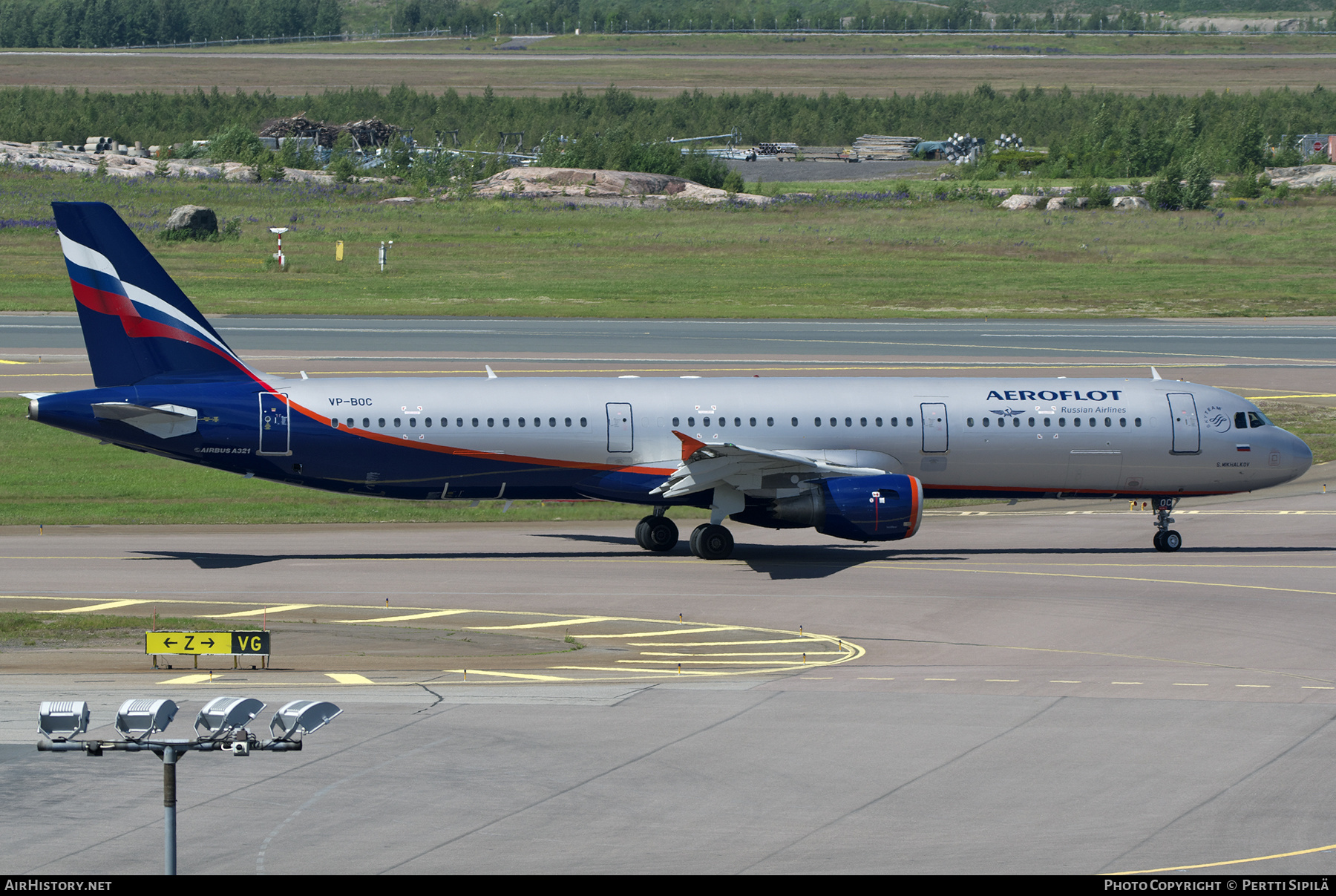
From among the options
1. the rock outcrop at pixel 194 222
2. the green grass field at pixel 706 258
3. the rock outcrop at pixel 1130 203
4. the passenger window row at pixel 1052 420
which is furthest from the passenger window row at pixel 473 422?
the rock outcrop at pixel 1130 203

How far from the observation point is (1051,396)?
1628 inches

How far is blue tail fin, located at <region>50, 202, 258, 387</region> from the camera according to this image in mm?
37906

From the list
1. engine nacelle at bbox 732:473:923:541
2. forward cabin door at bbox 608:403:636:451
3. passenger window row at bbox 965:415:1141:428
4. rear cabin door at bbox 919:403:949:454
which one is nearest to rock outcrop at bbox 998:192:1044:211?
passenger window row at bbox 965:415:1141:428

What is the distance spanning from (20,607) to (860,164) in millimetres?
156733

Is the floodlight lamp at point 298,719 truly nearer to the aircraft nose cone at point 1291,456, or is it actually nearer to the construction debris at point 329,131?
the aircraft nose cone at point 1291,456

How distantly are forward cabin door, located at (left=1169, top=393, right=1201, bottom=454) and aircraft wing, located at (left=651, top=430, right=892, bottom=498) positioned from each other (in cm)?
847

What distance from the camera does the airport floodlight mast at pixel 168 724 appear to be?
1416 cm

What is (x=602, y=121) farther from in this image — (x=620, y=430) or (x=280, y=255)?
(x=620, y=430)

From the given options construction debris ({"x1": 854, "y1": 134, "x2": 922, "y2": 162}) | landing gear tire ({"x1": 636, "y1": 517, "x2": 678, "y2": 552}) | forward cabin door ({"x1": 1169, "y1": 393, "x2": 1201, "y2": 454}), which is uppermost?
construction debris ({"x1": 854, "y1": 134, "x2": 922, "y2": 162})

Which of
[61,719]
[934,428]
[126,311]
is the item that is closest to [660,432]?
[934,428]

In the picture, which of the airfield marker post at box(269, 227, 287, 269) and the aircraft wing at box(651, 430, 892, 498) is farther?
the airfield marker post at box(269, 227, 287, 269)

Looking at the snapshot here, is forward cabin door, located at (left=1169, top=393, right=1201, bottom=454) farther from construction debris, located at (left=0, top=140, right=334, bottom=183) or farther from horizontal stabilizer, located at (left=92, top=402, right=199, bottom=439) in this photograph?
construction debris, located at (left=0, top=140, right=334, bottom=183)

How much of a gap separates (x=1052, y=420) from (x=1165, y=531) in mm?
4329

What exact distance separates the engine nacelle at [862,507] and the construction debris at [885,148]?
154 m
